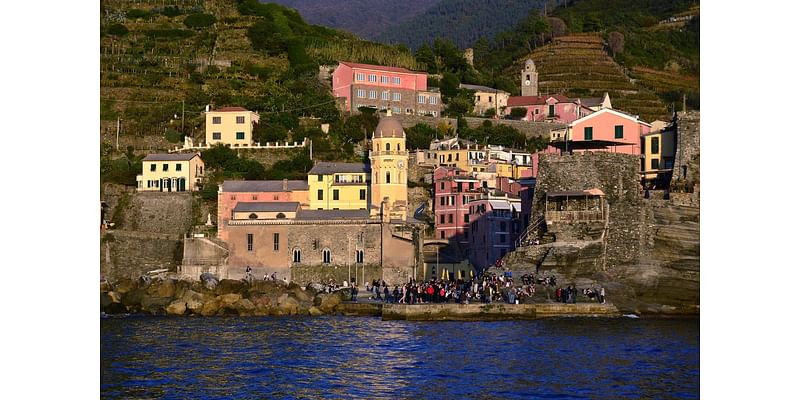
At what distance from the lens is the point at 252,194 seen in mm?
68875

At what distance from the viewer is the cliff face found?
1999 inches

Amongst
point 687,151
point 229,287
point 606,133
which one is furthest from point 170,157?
point 687,151

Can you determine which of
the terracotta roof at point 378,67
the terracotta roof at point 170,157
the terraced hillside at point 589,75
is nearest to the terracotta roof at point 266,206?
the terracotta roof at point 170,157

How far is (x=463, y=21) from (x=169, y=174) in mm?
89323

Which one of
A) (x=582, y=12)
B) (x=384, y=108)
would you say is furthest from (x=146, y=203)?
(x=582, y=12)

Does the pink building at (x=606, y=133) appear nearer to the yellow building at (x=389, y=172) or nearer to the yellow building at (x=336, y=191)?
the yellow building at (x=389, y=172)

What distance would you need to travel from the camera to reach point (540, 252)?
54969mm

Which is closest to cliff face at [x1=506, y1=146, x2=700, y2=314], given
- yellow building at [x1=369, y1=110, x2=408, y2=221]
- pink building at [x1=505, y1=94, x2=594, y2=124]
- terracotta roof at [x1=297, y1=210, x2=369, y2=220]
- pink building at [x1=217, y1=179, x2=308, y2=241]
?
yellow building at [x1=369, y1=110, x2=408, y2=221]

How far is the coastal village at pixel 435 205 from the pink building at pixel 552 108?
32.8ft

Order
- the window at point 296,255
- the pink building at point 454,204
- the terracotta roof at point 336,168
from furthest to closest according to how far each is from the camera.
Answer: the pink building at point 454,204 → the terracotta roof at point 336,168 → the window at point 296,255

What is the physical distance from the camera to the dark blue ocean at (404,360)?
32375 mm

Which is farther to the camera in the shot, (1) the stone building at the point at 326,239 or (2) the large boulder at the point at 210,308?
(1) the stone building at the point at 326,239

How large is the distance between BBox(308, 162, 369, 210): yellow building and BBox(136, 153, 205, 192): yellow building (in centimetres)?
713

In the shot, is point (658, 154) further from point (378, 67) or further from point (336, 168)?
point (378, 67)
